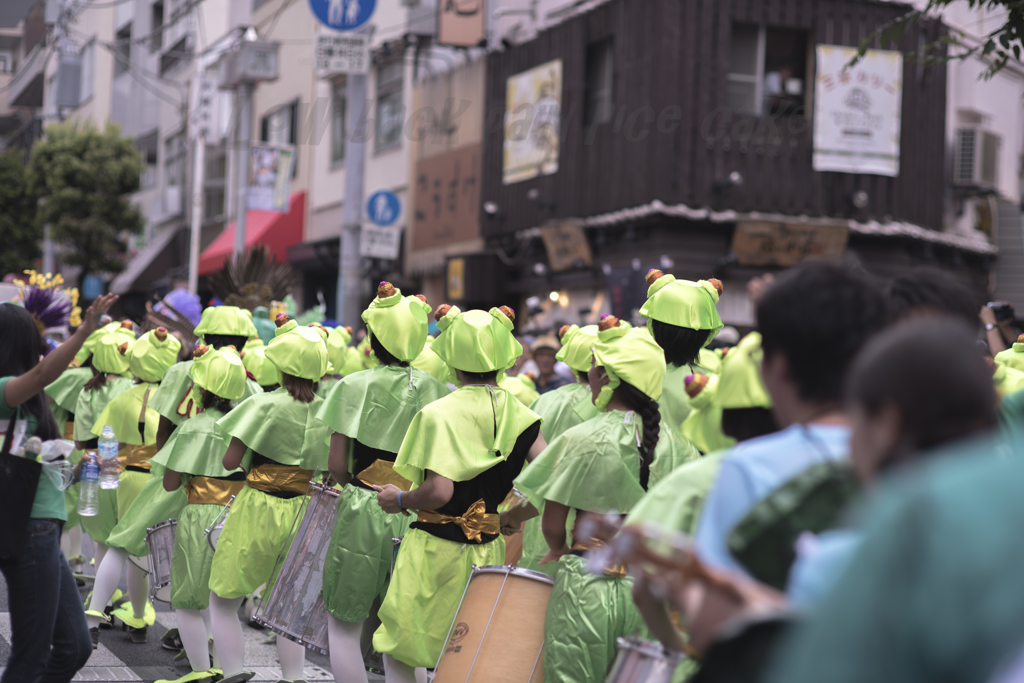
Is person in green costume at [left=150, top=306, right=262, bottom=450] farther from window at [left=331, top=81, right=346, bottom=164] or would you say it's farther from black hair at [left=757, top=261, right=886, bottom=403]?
window at [left=331, top=81, right=346, bottom=164]

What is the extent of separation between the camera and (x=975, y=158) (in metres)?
16.4

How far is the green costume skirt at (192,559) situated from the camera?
19.8 ft

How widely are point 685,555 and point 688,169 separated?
45.9 ft

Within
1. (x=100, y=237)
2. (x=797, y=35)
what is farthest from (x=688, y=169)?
(x=100, y=237)

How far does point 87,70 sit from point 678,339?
40.3m

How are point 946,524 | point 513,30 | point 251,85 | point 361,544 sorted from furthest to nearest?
1. point 251,85
2. point 513,30
3. point 361,544
4. point 946,524

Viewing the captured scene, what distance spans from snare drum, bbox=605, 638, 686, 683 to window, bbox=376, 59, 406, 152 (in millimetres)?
20110

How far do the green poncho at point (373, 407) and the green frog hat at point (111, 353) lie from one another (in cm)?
332

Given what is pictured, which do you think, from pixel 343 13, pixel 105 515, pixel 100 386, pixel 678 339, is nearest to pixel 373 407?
pixel 678 339

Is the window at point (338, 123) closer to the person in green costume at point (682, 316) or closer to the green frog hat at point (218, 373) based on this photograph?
the green frog hat at point (218, 373)

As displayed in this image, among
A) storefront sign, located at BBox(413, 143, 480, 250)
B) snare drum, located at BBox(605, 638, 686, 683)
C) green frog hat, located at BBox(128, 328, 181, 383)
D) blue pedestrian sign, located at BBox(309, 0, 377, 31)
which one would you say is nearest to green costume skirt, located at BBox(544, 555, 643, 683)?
snare drum, located at BBox(605, 638, 686, 683)

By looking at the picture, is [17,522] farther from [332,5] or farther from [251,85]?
[251,85]

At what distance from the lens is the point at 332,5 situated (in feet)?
46.2

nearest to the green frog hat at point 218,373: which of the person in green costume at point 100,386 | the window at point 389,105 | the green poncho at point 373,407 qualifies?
the green poncho at point 373,407
